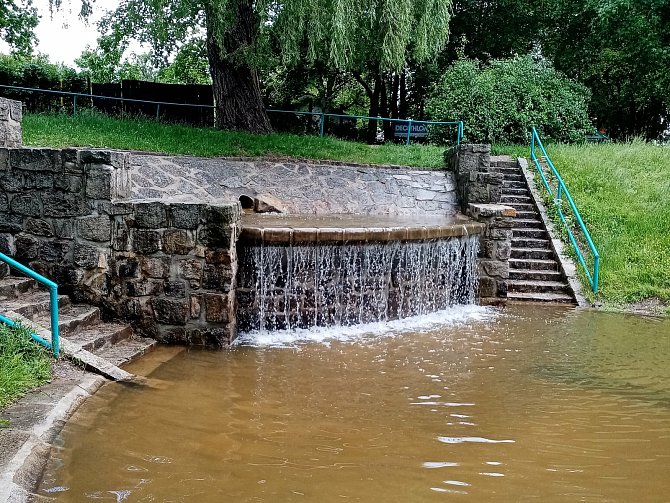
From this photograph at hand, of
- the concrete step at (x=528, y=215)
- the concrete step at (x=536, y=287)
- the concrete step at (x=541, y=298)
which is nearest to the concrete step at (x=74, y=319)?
the concrete step at (x=541, y=298)

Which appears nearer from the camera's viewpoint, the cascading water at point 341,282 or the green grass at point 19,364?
the green grass at point 19,364

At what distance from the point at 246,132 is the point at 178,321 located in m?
7.05

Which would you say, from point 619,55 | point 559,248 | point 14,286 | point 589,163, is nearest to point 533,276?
point 559,248

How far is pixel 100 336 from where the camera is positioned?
19.6 feet

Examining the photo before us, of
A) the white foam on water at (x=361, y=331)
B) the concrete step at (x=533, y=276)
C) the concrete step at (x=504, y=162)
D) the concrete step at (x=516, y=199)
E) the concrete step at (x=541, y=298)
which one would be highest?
the concrete step at (x=504, y=162)

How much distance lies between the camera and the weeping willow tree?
10523 mm

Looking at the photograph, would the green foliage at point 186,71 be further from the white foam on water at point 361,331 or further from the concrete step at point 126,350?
the concrete step at point 126,350

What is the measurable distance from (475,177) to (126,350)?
23.4 feet

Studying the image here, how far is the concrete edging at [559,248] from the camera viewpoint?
371 inches

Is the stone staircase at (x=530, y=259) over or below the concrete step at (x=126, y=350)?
over

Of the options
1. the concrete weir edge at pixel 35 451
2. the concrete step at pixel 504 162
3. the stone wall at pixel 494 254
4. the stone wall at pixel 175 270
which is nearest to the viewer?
the concrete weir edge at pixel 35 451

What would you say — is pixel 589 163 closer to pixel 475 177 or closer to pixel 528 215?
pixel 528 215

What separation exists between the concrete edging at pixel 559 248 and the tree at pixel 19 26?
18146 millimetres

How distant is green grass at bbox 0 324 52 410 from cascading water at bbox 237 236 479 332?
252 centimetres
